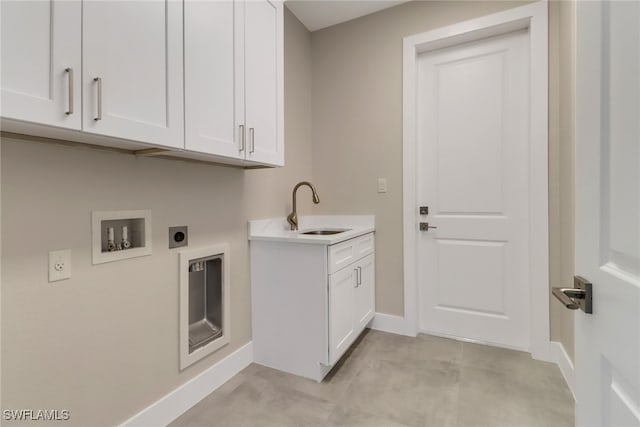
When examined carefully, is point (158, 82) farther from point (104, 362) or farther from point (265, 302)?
point (265, 302)

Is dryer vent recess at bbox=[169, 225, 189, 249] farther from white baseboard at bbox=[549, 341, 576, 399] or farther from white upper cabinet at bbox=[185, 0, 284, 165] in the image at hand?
white baseboard at bbox=[549, 341, 576, 399]

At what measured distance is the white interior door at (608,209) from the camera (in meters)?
0.51

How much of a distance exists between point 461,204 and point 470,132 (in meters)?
0.56

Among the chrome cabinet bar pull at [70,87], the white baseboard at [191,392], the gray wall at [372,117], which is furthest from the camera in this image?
the gray wall at [372,117]

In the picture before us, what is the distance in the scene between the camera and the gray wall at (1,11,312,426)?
1021 mm

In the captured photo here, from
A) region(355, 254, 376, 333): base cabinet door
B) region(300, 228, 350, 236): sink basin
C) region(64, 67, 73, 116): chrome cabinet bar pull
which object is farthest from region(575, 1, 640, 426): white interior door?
region(300, 228, 350, 236): sink basin

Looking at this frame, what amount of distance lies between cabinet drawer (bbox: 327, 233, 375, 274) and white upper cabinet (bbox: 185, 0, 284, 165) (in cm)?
66

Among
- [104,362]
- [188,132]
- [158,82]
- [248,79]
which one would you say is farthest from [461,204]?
[104,362]

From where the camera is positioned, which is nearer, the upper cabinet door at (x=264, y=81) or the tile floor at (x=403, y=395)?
the tile floor at (x=403, y=395)

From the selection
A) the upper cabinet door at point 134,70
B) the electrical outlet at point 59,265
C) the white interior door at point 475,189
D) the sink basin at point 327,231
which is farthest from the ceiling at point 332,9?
the electrical outlet at point 59,265

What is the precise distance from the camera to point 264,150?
1.73 metres

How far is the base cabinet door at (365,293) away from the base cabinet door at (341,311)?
0.10m

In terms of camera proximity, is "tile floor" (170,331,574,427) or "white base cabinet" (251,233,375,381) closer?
"tile floor" (170,331,574,427)

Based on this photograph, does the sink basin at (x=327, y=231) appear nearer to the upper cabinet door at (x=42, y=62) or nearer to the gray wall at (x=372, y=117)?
the gray wall at (x=372, y=117)
